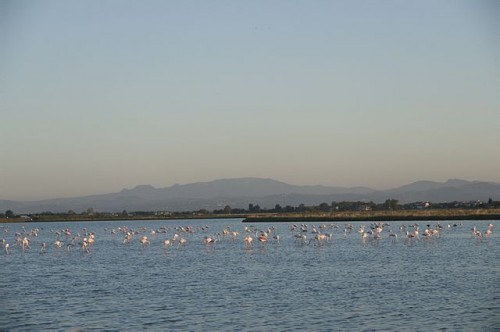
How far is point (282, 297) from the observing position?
2492 cm

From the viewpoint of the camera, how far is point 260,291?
87.4 ft

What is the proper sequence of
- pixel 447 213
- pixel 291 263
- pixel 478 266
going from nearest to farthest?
pixel 478 266, pixel 291 263, pixel 447 213

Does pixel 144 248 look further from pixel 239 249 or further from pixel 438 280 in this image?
pixel 438 280

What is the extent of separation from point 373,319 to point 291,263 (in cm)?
1709

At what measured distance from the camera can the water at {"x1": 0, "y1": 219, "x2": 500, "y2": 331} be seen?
2073 centimetres

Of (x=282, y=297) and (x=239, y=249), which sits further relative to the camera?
(x=239, y=249)

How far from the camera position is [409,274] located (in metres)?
31.2

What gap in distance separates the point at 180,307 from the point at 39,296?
21.3 ft

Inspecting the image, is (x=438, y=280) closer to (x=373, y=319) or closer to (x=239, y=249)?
(x=373, y=319)

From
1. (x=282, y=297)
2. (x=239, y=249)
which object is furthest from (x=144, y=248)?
(x=282, y=297)

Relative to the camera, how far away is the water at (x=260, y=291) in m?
20.7

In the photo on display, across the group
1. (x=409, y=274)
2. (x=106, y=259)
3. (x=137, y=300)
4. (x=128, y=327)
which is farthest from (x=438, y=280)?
(x=106, y=259)

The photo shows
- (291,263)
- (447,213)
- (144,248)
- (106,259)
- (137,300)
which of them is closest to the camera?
(137,300)

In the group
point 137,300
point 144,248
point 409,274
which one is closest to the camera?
point 137,300
